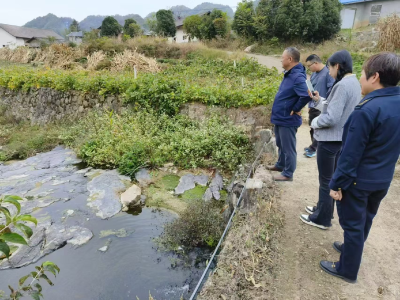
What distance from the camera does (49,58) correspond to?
18875 millimetres

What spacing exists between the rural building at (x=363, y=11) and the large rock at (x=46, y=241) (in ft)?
92.7

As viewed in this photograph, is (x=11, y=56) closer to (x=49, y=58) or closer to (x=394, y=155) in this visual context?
(x=49, y=58)

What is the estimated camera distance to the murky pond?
3.64 metres

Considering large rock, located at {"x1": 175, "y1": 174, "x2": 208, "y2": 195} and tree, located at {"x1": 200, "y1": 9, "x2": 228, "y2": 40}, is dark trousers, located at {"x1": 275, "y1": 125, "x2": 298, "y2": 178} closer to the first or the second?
large rock, located at {"x1": 175, "y1": 174, "x2": 208, "y2": 195}

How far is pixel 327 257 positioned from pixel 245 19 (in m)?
25.2

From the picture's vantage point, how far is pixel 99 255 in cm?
422

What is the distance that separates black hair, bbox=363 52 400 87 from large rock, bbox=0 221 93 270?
4.62 meters

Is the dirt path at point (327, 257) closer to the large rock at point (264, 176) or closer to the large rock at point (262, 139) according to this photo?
the large rock at point (264, 176)

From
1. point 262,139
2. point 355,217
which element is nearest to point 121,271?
point 355,217

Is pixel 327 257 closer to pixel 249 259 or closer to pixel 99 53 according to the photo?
pixel 249 259

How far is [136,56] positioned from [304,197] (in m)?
14.1

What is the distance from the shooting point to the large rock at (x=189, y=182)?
5.74 meters

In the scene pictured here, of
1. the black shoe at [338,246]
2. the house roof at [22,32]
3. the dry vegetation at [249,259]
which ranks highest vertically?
the house roof at [22,32]

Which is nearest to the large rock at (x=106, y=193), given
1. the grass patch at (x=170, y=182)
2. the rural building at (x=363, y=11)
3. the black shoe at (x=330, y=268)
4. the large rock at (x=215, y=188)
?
the grass patch at (x=170, y=182)
